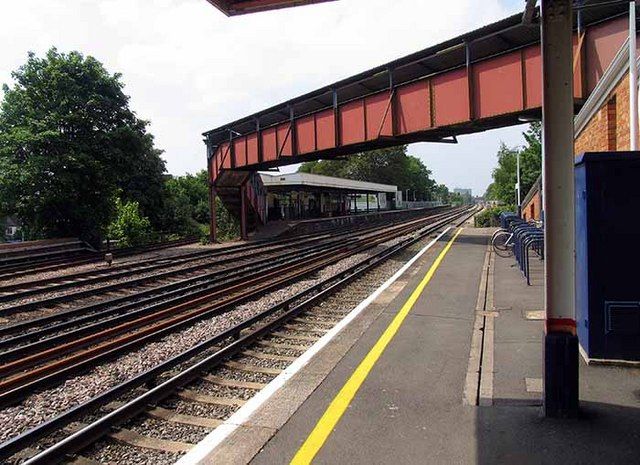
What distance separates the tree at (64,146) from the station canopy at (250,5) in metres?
22.7

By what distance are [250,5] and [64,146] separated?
2385 cm

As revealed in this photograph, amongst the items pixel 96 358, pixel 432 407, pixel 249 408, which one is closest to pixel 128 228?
pixel 96 358

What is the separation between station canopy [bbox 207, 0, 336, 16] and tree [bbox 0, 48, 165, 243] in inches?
894

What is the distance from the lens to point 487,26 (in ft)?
55.7

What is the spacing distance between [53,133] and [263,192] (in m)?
16.8

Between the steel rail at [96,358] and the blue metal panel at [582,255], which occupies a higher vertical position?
the blue metal panel at [582,255]

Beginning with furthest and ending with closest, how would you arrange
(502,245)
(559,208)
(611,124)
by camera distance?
(502,245)
(611,124)
(559,208)

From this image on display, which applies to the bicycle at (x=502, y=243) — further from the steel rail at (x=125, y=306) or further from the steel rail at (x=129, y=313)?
the steel rail at (x=125, y=306)

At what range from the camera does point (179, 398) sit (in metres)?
5.55

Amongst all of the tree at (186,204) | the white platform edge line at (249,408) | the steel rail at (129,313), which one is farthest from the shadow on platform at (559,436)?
the tree at (186,204)

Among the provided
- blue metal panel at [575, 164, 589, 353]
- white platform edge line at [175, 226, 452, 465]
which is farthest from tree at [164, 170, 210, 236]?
blue metal panel at [575, 164, 589, 353]

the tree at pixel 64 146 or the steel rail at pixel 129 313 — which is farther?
the tree at pixel 64 146

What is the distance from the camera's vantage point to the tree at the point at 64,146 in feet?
80.9

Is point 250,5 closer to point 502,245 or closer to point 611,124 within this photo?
point 611,124
